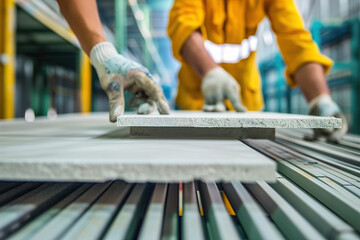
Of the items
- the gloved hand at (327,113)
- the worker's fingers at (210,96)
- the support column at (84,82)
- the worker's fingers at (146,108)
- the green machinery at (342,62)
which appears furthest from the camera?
the support column at (84,82)

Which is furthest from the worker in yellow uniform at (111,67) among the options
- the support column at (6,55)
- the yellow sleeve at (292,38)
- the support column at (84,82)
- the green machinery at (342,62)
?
the support column at (84,82)

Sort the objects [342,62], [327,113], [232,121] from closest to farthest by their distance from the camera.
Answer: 1. [232,121]
2. [327,113]
3. [342,62]

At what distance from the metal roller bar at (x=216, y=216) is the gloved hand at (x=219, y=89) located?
67 centimetres

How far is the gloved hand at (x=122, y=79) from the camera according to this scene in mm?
806

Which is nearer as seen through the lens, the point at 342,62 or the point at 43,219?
the point at 43,219

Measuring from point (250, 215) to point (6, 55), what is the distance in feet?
6.65

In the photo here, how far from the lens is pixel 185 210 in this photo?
0.44 metres

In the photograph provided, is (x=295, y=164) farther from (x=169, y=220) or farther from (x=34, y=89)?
(x=34, y=89)

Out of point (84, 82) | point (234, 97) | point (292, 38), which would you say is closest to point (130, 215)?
point (234, 97)

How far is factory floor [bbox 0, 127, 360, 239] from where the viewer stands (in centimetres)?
36

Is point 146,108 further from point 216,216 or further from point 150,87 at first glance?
point 216,216

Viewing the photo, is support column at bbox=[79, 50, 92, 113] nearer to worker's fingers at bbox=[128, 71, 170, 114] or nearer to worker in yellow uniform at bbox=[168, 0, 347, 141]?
worker in yellow uniform at bbox=[168, 0, 347, 141]

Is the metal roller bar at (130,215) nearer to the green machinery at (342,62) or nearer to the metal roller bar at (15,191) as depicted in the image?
the metal roller bar at (15,191)

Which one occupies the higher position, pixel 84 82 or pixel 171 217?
pixel 84 82
